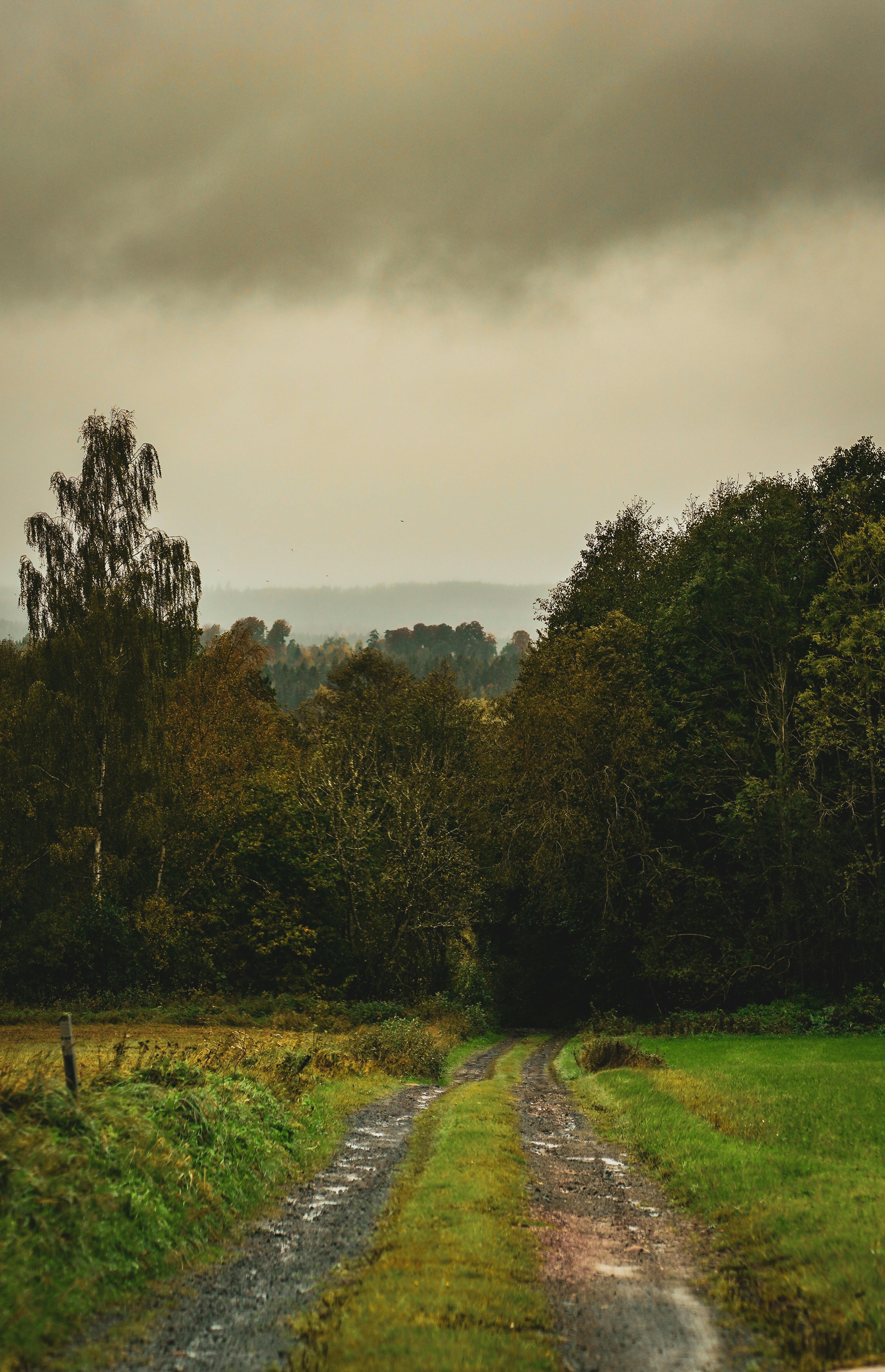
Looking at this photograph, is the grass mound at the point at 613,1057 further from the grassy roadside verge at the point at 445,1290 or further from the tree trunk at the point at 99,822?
the tree trunk at the point at 99,822

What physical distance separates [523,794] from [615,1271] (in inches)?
1276

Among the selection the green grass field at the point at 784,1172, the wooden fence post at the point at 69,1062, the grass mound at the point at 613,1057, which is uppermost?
the wooden fence post at the point at 69,1062

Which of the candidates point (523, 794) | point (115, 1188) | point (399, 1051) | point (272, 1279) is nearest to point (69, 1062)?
point (115, 1188)

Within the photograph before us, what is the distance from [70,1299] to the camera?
23.4ft

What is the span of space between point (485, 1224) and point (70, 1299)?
456 cm

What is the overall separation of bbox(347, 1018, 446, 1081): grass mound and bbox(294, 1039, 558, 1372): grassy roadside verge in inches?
457

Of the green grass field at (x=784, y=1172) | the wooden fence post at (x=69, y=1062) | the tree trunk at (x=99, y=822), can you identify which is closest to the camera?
the green grass field at (x=784, y=1172)

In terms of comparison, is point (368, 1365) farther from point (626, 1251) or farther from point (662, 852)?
point (662, 852)

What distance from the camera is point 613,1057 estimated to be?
26.3 meters

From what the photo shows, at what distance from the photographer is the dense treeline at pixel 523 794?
35562mm

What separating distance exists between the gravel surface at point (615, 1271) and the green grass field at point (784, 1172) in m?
0.45

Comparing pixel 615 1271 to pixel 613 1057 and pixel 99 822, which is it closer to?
pixel 613 1057

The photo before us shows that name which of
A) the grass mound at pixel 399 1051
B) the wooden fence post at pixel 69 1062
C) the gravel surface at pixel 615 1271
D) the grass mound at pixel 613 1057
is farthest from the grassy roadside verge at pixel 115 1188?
the grass mound at pixel 613 1057

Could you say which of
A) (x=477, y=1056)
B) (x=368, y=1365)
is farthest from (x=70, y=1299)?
(x=477, y=1056)
